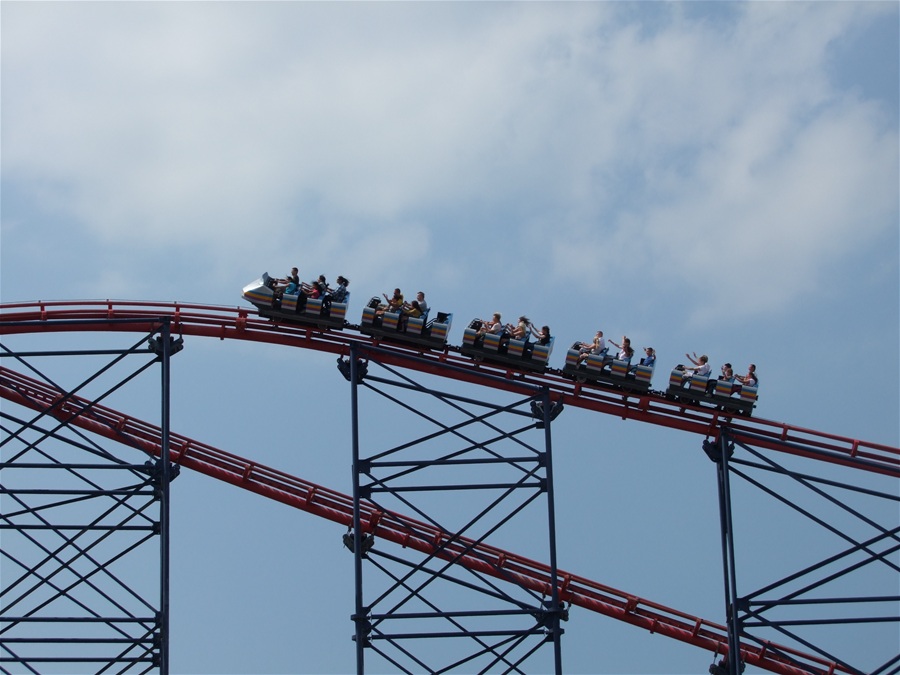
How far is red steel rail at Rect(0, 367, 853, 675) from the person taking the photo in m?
20.0

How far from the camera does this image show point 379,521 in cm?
2047

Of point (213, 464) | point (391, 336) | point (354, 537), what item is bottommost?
point (354, 537)

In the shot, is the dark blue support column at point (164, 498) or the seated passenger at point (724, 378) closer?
the dark blue support column at point (164, 498)

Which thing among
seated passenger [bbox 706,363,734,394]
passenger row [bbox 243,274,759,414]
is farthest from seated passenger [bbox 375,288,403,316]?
seated passenger [bbox 706,363,734,394]

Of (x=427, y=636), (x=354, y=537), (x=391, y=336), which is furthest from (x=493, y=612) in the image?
(x=391, y=336)

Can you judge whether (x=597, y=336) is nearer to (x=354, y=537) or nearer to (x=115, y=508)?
(x=354, y=537)

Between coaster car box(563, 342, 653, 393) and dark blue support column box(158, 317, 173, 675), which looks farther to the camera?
coaster car box(563, 342, 653, 393)

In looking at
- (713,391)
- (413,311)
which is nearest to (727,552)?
(713,391)

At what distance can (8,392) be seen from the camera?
1997 centimetres

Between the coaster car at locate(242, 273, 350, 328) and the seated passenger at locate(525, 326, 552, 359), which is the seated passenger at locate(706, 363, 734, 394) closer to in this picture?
the seated passenger at locate(525, 326, 552, 359)

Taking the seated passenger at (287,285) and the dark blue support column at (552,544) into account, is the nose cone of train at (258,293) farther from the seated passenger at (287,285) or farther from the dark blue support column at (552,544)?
the dark blue support column at (552,544)

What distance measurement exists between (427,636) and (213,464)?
435 cm

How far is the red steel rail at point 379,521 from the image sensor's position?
20000 mm

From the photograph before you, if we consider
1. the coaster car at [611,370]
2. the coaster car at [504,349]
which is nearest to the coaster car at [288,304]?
the coaster car at [504,349]
